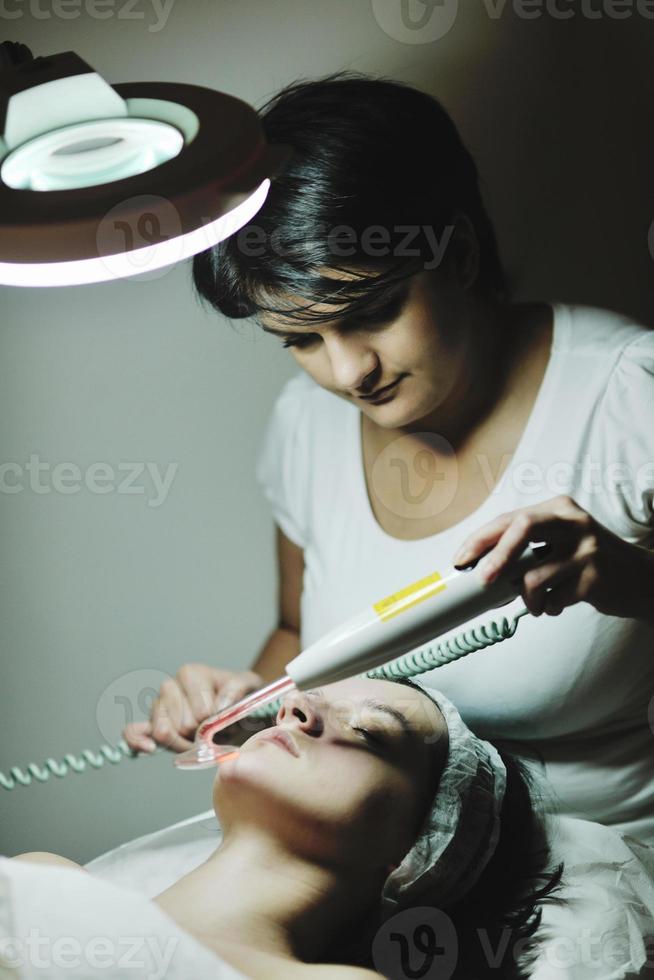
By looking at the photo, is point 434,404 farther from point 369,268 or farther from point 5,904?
point 5,904

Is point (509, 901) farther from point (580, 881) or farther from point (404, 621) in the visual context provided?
point (404, 621)

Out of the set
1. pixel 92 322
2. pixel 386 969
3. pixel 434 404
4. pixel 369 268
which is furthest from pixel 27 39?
pixel 386 969

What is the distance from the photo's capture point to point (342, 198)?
847 millimetres

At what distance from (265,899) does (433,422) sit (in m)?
0.43

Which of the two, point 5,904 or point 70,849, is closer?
point 5,904

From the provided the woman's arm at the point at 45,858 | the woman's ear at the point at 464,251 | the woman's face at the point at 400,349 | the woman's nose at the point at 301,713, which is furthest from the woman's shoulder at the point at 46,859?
the woman's ear at the point at 464,251

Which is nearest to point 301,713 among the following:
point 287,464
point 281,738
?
point 281,738

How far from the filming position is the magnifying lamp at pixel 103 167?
1.99ft

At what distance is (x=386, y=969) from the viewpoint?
77 centimetres

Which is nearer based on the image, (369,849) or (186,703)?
(369,849)

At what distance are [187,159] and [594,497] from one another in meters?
0.45

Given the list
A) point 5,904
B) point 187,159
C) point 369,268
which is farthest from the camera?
point 369,268

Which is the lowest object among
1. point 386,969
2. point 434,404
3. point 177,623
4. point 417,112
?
point 386,969

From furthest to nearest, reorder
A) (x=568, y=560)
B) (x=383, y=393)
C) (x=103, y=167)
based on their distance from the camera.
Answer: (x=383, y=393), (x=568, y=560), (x=103, y=167)
